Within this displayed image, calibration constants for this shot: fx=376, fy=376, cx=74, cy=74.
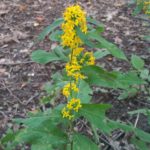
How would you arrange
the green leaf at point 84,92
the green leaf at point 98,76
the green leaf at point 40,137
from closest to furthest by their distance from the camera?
the green leaf at point 98,76 < the green leaf at point 40,137 < the green leaf at point 84,92

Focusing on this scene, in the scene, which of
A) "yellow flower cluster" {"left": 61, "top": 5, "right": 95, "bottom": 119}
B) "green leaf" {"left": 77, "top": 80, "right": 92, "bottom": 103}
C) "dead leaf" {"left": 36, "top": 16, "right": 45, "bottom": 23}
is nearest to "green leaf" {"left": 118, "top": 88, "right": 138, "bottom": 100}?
"green leaf" {"left": 77, "top": 80, "right": 92, "bottom": 103}

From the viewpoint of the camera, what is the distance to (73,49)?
195 centimetres

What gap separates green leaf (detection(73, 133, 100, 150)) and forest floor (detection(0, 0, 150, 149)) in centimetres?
107

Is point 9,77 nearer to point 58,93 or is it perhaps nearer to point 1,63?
point 1,63

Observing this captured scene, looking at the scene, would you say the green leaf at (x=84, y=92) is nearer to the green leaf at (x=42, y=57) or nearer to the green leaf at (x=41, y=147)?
the green leaf at (x=42, y=57)

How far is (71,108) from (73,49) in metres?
0.31

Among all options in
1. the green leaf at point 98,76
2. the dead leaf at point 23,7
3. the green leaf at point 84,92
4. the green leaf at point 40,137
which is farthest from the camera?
the dead leaf at point 23,7

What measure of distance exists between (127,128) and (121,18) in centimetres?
267

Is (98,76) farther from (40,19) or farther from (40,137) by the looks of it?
(40,19)

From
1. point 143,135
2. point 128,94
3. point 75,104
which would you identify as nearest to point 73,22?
point 75,104

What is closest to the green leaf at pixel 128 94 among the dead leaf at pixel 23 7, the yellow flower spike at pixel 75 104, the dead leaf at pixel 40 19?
the yellow flower spike at pixel 75 104

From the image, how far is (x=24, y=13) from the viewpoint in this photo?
4738 mm

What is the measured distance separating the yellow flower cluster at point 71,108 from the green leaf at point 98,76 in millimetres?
126

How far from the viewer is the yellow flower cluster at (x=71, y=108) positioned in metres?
1.93
